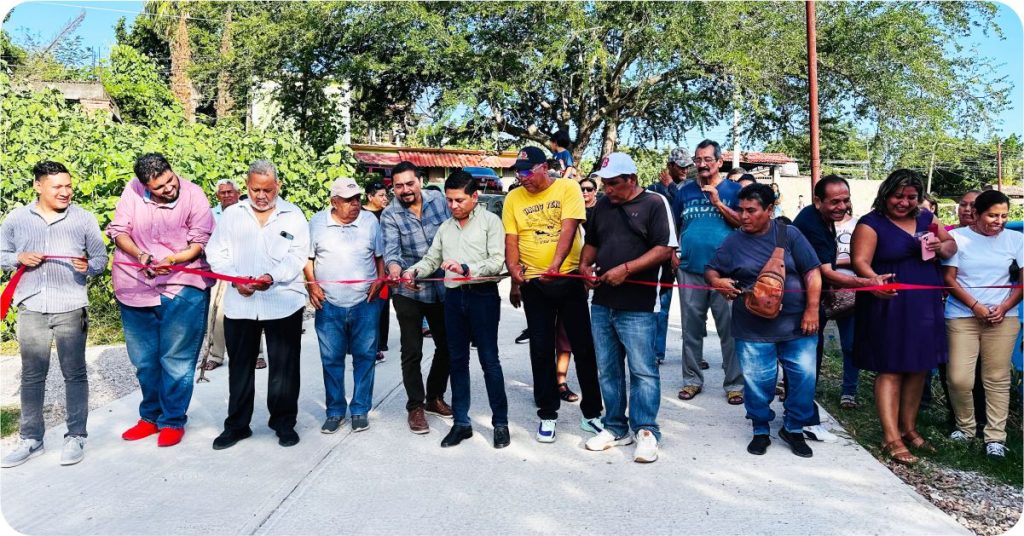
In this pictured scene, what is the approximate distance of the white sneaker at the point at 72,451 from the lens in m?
4.27

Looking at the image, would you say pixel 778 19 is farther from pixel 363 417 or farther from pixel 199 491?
pixel 199 491

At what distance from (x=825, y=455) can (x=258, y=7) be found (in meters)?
19.1

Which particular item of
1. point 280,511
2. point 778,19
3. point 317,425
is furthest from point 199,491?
point 778,19

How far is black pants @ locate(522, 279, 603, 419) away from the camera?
463 centimetres

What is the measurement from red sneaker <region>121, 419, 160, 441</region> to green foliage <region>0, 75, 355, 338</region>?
12.0 feet

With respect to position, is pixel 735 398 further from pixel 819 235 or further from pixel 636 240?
pixel 636 240

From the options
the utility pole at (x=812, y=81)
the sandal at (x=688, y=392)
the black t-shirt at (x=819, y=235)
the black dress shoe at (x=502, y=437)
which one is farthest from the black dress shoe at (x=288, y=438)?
the utility pole at (x=812, y=81)

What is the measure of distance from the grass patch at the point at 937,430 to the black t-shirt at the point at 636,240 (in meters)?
1.75

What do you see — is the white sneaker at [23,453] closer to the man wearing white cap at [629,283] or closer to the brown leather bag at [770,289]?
the man wearing white cap at [629,283]

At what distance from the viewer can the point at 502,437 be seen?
454cm

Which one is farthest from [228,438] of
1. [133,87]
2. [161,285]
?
[133,87]

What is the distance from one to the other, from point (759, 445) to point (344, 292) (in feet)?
9.12

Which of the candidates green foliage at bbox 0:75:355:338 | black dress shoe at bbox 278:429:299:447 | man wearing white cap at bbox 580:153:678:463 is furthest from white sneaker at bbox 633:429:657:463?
green foliage at bbox 0:75:355:338

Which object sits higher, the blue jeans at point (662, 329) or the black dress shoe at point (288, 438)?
the blue jeans at point (662, 329)
